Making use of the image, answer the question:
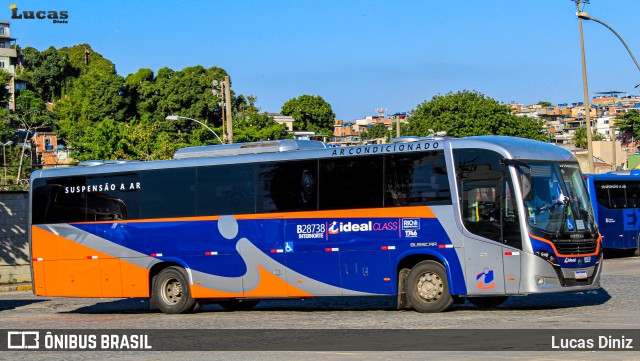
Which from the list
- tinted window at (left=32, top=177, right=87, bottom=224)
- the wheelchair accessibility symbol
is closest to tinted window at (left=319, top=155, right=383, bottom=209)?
the wheelchair accessibility symbol

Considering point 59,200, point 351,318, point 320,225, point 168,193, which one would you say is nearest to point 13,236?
point 59,200

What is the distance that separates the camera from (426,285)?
18.2 metres

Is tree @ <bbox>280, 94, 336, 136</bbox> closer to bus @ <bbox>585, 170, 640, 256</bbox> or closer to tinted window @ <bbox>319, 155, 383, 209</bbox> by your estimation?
bus @ <bbox>585, 170, 640, 256</bbox>

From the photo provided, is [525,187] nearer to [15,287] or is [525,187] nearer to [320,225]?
[320,225]

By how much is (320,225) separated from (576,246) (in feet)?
15.4

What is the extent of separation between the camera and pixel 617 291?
21.2 m

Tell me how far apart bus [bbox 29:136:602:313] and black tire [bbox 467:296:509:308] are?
0.03 meters

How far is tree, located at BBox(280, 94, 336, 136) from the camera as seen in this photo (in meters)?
129

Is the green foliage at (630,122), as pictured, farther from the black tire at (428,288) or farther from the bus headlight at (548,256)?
the bus headlight at (548,256)

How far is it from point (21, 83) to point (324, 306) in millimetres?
133813

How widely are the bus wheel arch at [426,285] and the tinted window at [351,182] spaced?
1338 millimetres

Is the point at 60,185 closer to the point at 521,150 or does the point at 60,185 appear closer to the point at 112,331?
the point at 112,331

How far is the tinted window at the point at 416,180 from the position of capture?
18078 mm

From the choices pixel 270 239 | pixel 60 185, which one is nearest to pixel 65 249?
pixel 60 185
